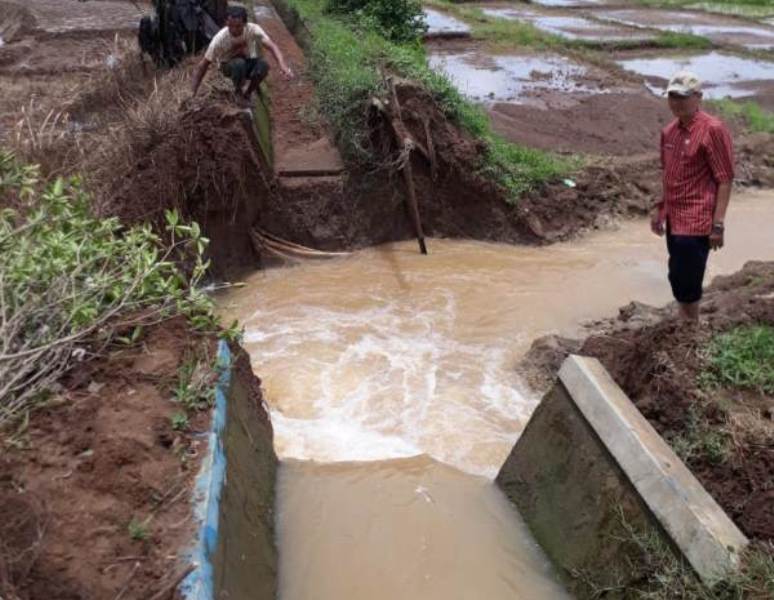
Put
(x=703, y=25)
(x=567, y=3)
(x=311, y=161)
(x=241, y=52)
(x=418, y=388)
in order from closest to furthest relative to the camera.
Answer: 1. (x=418, y=388)
2. (x=241, y=52)
3. (x=311, y=161)
4. (x=703, y=25)
5. (x=567, y=3)

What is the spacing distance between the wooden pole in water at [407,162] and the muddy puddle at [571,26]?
35.1 feet

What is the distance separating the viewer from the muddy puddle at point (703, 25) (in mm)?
18625

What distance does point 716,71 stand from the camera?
1555 cm

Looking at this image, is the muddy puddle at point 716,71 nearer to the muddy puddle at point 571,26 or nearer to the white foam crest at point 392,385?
the muddy puddle at point 571,26

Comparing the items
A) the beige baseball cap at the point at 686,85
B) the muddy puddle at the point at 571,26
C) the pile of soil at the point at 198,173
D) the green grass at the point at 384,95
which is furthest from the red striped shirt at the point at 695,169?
the muddy puddle at the point at 571,26

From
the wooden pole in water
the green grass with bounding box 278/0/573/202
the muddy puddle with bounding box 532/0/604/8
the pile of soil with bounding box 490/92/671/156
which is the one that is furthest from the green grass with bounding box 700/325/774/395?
the muddy puddle with bounding box 532/0/604/8

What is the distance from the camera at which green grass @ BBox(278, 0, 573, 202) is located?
8.38 m

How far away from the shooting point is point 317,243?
27.1 feet

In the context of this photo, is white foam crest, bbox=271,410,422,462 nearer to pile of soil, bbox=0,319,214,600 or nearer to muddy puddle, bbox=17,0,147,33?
pile of soil, bbox=0,319,214,600

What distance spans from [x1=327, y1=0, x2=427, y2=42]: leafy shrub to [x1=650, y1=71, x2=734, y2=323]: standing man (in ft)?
30.0

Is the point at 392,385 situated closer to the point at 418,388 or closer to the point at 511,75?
the point at 418,388

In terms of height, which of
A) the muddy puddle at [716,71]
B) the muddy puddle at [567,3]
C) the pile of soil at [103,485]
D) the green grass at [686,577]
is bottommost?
the muddy puddle at [567,3]

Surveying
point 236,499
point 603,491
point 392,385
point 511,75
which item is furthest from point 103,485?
point 511,75

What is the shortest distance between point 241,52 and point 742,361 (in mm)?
5879
